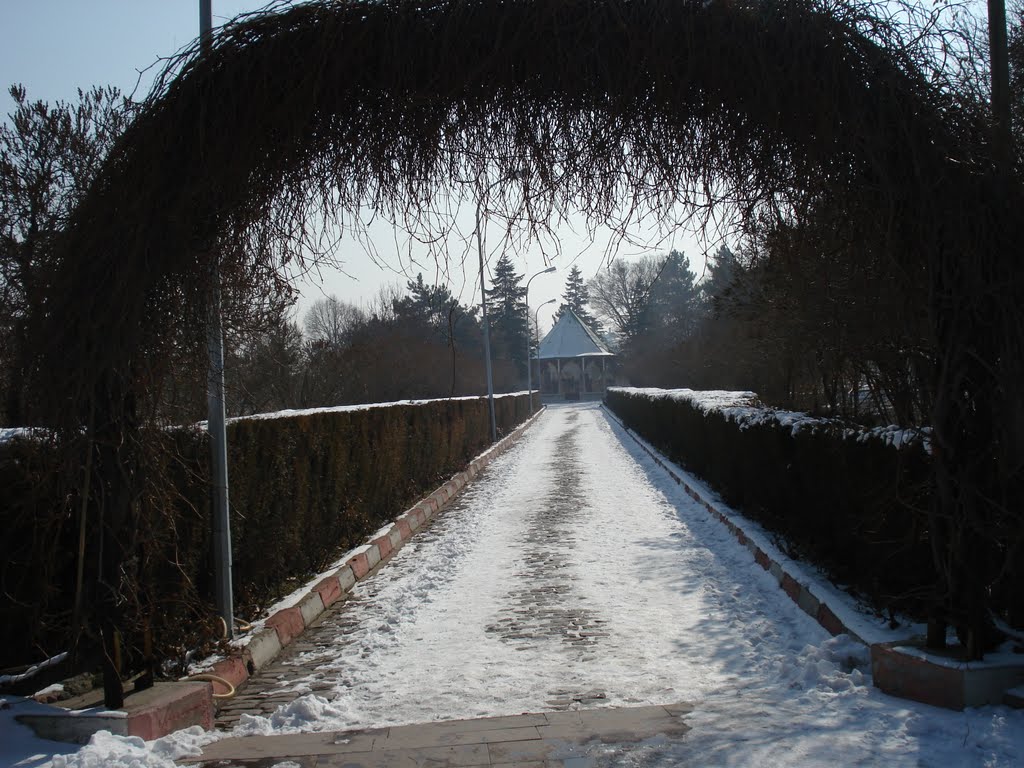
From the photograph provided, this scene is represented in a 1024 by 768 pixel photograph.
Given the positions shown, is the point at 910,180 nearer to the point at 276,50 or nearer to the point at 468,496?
the point at 276,50

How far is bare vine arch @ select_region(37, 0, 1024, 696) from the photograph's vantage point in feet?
13.7

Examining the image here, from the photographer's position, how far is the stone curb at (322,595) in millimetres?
5312

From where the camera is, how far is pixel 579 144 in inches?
176

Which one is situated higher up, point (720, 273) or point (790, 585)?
point (720, 273)

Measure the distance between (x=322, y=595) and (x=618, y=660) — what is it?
2.89 metres

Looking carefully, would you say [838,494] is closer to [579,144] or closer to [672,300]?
[579,144]

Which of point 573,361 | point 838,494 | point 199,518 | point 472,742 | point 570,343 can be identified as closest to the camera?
point 472,742

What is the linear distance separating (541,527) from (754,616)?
15.4ft

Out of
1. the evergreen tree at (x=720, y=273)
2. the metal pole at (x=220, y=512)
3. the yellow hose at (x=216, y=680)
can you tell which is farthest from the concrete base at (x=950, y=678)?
the metal pole at (x=220, y=512)

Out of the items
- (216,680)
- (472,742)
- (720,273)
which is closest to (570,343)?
(720,273)

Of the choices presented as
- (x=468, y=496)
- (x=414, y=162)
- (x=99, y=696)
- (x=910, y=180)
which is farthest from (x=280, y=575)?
(x=468, y=496)

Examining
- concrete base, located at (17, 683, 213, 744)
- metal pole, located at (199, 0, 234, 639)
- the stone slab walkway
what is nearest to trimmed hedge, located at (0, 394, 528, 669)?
metal pole, located at (199, 0, 234, 639)

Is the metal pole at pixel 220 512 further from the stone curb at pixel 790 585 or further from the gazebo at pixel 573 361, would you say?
the gazebo at pixel 573 361

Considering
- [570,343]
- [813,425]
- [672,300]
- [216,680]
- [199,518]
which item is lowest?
[216,680]
